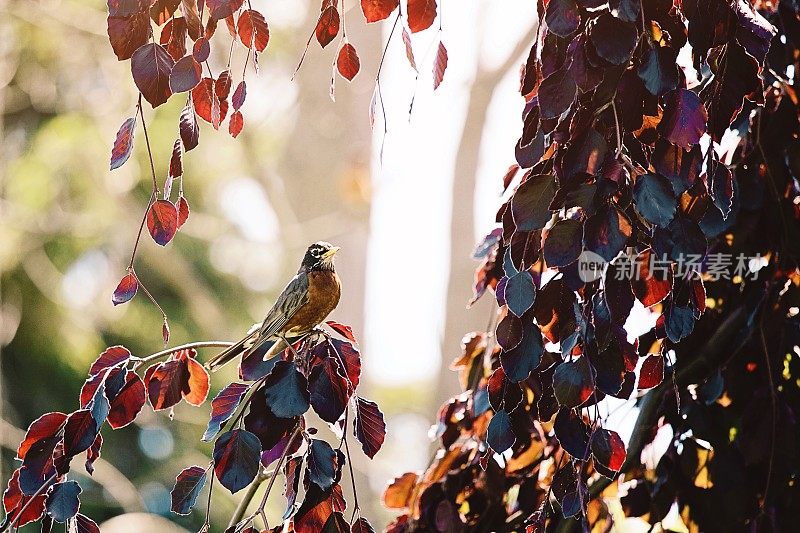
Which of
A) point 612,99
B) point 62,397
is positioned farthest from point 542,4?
point 62,397

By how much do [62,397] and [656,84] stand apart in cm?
537

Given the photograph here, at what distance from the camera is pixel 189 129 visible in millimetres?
926

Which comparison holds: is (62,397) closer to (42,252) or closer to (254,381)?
(42,252)

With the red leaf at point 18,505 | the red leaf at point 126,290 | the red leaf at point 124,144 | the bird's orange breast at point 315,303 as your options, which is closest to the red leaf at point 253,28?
the red leaf at point 124,144

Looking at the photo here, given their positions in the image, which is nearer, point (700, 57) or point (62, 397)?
point (700, 57)

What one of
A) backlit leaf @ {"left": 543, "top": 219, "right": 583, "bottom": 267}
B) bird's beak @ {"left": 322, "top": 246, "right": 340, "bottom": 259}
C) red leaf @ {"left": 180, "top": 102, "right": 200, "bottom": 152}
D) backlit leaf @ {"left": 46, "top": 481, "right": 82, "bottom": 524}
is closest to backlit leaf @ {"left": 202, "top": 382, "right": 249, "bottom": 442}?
backlit leaf @ {"left": 46, "top": 481, "right": 82, "bottom": 524}

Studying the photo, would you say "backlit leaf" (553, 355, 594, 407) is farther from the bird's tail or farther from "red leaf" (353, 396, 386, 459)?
the bird's tail

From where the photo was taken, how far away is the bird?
1.13 m

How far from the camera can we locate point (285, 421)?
92 centimetres

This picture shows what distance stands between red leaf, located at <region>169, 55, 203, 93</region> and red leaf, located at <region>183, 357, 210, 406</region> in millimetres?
380

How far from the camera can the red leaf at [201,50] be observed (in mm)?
876

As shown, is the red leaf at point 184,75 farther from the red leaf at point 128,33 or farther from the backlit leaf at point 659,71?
the backlit leaf at point 659,71

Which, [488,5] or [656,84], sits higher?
[488,5]

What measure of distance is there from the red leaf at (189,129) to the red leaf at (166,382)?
292 millimetres
